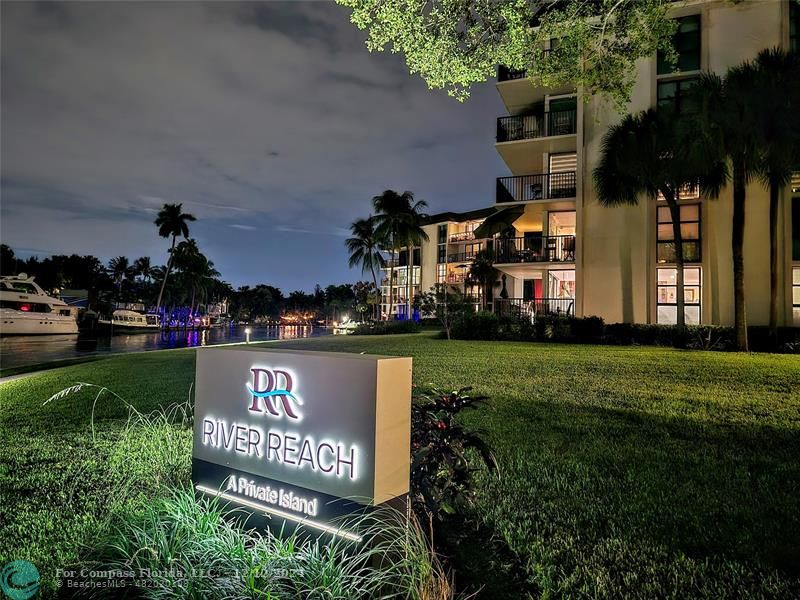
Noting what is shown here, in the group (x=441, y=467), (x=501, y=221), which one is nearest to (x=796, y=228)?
(x=501, y=221)

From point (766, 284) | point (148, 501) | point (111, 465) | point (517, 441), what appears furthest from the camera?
point (766, 284)

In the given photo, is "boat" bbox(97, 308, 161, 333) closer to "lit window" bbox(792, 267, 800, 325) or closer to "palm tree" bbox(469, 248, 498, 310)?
"palm tree" bbox(469, 248, 498, 310)

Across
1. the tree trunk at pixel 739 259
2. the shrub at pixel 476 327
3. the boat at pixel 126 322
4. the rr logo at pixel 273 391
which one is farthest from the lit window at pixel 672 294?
the boat at pixel 126 322

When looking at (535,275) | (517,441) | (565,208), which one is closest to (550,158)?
(565,208)

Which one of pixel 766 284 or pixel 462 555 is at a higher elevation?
pixel 766 284

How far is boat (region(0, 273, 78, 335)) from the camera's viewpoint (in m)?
39.6

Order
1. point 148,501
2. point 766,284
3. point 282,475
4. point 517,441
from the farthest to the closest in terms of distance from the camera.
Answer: point 766,284 < point 517,441 < point 148,501 < point 282,475

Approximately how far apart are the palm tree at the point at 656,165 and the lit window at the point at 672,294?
2.77 m

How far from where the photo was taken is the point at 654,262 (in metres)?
21.5

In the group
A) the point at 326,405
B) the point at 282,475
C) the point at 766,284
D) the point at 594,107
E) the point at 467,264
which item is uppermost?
the point at 594,107

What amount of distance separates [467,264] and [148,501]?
4954cm

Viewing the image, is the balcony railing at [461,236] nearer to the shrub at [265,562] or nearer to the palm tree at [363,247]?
the palm tree at [363,247]

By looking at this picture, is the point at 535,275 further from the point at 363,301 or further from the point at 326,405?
the point at 363,301

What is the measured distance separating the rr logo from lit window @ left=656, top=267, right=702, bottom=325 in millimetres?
21255
